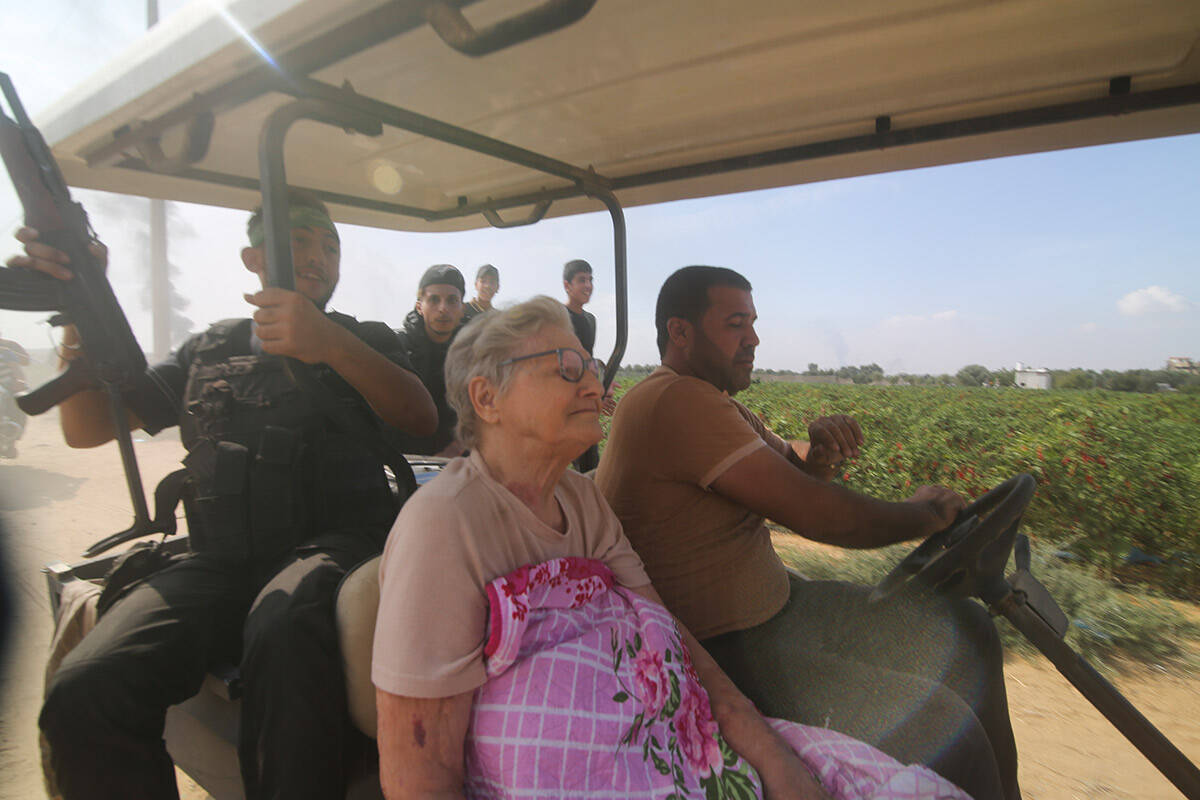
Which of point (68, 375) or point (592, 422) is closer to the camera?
point (592, 422)

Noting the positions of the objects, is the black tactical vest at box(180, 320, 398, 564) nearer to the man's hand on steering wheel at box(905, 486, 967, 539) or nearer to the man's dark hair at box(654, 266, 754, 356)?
the man's dark hair at box(654, 266, 754, 356)

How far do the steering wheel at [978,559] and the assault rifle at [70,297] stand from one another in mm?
2139

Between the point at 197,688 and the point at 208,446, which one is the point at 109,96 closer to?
the point at 208,446

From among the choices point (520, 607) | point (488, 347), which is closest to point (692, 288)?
point (488, 347)

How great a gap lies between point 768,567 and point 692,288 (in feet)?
2.90

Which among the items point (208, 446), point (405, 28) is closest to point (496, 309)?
point (405, 28)

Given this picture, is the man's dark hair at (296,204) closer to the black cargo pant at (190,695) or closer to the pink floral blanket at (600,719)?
the black cargo pant at (190,695)

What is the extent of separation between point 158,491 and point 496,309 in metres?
1.23

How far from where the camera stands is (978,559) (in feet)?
5.26

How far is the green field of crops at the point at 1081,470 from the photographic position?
5500 millimetres

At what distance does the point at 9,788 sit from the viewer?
2.51 meters

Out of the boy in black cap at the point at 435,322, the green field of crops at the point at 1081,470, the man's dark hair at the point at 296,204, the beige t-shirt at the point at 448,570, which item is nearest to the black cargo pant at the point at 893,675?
the beige t-shirt at the point at 448,570

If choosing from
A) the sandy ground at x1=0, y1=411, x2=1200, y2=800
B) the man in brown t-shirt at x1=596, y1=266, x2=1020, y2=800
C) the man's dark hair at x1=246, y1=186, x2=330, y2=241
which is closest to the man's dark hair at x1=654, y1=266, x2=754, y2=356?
the man in brown t-shirt at x1=596, y1=266, x2=1020, y2=800

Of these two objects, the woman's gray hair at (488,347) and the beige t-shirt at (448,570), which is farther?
the woman's gray hair at (488,347)
